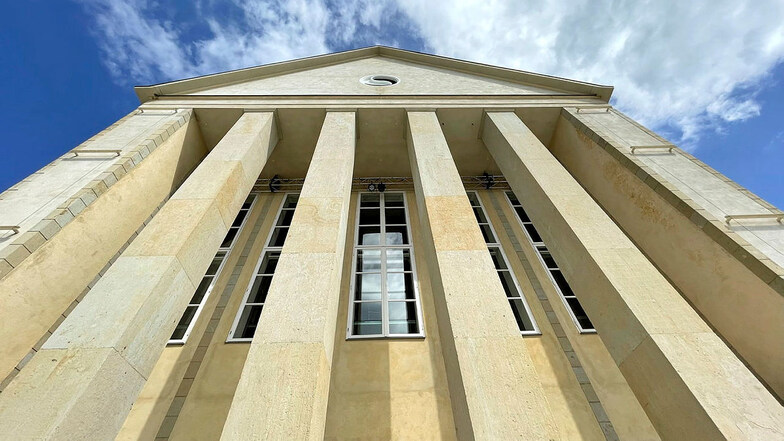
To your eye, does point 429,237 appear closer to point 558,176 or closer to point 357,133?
point 558,176

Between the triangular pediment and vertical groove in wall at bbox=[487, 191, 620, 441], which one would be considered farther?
the triangular pediment

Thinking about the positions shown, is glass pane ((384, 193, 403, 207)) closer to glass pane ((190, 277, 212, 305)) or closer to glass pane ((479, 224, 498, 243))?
glass pane ((479, 224, 498, 243))

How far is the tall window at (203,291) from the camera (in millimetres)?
7793

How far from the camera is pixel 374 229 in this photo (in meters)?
11.4

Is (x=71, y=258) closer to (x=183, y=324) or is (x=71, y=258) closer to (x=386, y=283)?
(x=183, y=324)

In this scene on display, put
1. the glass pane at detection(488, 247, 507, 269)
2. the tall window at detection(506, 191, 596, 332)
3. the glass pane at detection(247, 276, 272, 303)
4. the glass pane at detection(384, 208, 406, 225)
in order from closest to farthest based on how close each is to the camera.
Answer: the tall window at detection(506, 191, 596, 332) < the glass pane at detection(247, 276, 272, 303) < the glass pane at detection(488, 247, 507, 269) < the glass pane at detection(384, 208, 406, 225)

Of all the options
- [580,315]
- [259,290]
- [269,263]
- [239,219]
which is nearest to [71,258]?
[259,290]

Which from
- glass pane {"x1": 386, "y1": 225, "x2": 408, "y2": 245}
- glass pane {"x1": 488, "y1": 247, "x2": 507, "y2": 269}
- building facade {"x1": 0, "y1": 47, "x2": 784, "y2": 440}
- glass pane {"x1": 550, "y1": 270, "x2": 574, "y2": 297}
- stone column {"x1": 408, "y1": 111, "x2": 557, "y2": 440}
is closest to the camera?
stone column {"x1": 408, "y1": 111, "x2": 557, "y2": 440}

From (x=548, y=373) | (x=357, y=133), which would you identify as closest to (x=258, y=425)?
(x=548, y=373)

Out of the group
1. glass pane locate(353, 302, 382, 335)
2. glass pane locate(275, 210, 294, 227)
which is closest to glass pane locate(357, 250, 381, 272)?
glass pane locate(353, 302, 382, 335)

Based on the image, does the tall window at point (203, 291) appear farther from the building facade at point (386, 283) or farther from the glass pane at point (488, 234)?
the glass pane at point (488, 234)

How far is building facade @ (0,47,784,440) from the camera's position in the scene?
3861 mm

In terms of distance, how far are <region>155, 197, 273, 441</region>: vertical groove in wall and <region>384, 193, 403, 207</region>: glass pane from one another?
15.3 ft

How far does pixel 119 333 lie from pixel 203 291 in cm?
509
